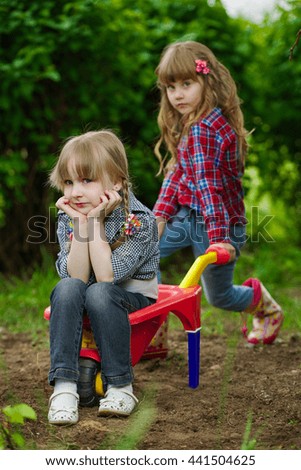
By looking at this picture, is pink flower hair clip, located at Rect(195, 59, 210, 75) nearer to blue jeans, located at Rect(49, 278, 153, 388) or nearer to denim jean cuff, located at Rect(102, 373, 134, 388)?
blue jeans, located at Rect(49, 278, 153, 388)

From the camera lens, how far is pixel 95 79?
16.3 feet

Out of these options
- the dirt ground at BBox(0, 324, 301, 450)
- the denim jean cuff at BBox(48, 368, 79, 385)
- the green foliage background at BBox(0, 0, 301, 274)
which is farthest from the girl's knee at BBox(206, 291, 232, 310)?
the green foliage background at BBox(0, 0, 301, 274)

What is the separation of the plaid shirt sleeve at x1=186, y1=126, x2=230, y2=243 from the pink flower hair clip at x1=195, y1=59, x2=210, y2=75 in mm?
269

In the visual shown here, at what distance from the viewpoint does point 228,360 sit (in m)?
3.64

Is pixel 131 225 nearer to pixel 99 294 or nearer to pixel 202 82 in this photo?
pixel 99 294

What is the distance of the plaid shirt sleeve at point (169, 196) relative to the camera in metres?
3.69

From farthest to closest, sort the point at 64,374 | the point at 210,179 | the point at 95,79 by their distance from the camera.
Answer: the point at 95,79 → the point at 210,179 → the point at 64,374

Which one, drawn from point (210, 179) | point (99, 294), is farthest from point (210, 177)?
point (99, 294)

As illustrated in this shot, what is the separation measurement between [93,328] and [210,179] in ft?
3.25

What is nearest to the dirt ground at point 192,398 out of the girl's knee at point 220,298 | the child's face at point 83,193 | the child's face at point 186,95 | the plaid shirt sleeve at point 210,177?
the girl's knee at point 220,298

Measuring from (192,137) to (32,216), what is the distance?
2017mm

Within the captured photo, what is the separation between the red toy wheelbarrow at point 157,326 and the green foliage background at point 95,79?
6.21 ft
